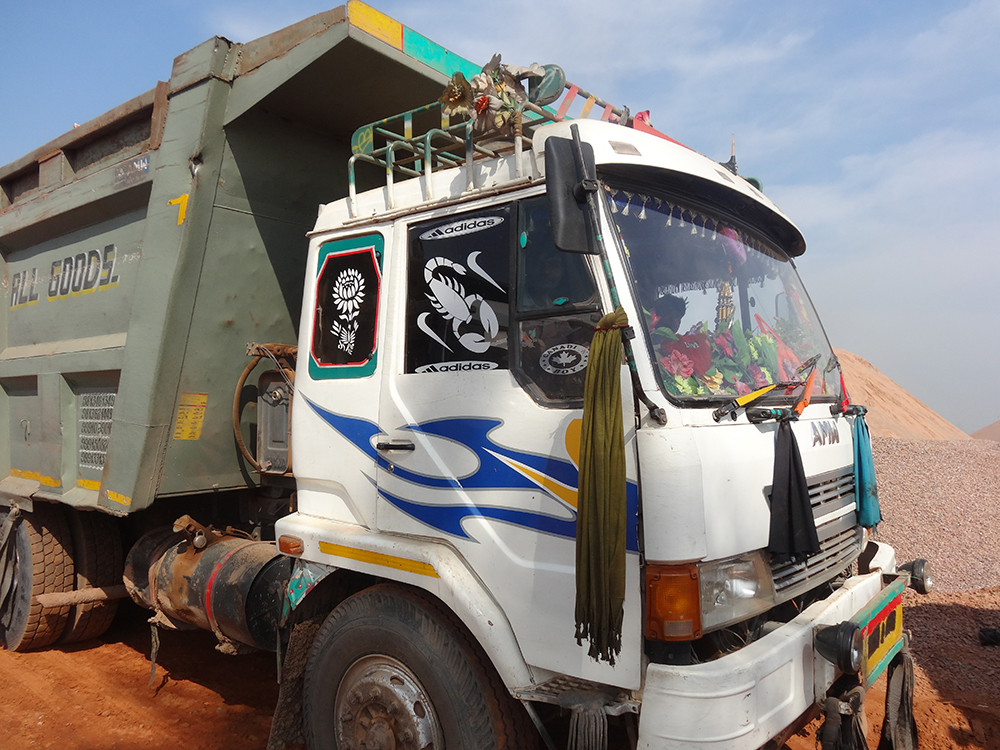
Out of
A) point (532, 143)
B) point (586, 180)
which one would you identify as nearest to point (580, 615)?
point (586, 180)

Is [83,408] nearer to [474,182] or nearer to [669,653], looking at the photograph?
[474,182]

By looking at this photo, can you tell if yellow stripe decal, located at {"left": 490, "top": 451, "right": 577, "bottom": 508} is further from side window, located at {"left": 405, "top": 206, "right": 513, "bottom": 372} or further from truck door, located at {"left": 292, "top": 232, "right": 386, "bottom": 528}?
truck door, located at {"left": 292, "top": 232, "right": 386, "bottom": 528}

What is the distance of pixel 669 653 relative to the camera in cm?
212

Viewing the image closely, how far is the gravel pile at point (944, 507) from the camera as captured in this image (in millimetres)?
6453

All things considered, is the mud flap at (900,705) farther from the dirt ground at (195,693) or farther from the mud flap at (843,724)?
the mud flap at (843,724)

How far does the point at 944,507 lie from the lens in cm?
756

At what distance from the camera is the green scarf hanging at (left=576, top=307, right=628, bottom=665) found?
2.07 meters

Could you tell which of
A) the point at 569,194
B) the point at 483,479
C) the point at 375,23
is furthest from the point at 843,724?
the point at 375,23

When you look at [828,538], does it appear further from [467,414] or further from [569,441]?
[467,414]

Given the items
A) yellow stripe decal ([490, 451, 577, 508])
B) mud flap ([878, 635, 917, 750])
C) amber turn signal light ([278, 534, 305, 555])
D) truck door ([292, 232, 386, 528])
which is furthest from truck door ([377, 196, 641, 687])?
mud flap ([878, 635, 917, 750])

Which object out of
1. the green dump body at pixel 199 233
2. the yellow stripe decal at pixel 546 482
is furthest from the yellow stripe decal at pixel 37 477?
the yellow stripe decal at pixel 546 482

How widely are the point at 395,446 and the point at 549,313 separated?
2.71ft

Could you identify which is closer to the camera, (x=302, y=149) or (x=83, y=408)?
(x=302, y=149)

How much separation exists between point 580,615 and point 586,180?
4.35 feet
